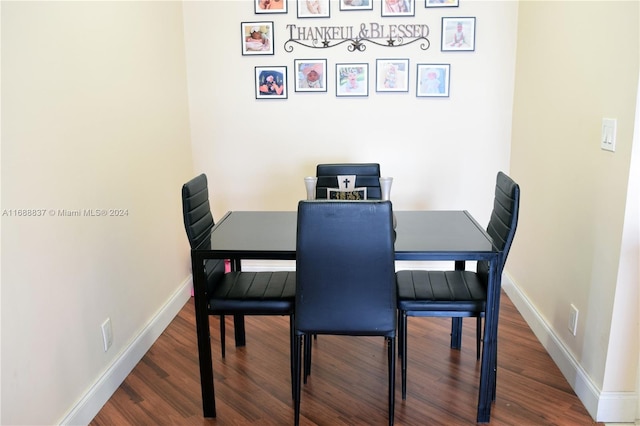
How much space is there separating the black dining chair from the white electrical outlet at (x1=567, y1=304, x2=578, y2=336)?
1.37 meters

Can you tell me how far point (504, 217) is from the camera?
2.36m

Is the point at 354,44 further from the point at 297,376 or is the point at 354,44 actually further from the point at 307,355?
the point at 297,376

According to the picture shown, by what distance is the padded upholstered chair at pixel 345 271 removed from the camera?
2061 mm

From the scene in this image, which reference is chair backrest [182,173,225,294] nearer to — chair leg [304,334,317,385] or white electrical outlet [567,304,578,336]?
chair leg [304,334,317,385]

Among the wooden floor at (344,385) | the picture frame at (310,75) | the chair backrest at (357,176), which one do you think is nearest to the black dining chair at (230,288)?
the wooden floor at (344,385)

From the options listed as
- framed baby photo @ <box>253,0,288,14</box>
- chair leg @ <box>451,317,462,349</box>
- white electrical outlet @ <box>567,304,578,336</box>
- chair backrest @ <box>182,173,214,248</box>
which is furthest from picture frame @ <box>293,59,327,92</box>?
white electrical outlet @ <box>567,304,578,336</box>

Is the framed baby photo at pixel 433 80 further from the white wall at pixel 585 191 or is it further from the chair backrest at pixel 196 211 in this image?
the chair backrest at pixel 196 211

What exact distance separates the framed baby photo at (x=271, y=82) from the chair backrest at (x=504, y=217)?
177 cm

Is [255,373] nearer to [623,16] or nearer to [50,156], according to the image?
[50,156]

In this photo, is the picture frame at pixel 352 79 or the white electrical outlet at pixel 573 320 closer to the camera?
the white electrical outlet at pixel 573 320

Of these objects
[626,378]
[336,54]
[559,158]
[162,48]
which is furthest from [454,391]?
[162,48]

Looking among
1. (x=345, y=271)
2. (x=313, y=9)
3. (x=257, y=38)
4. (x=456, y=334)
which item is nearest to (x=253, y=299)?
(x=345, y=271)

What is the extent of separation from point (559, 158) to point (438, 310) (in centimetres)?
111

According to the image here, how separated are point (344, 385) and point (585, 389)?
1111 mm
